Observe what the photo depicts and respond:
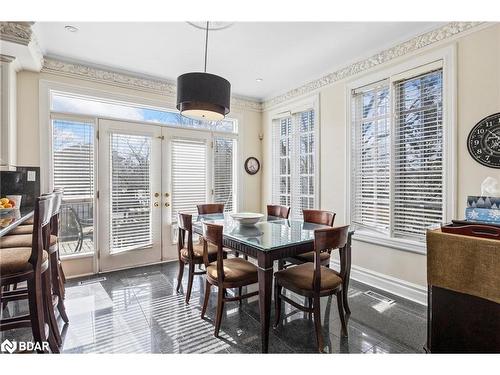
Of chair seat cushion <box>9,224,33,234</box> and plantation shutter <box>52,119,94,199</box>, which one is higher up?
plantation shutter <box>52,119,94,199</box>

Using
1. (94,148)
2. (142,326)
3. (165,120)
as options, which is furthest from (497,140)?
(94,148)

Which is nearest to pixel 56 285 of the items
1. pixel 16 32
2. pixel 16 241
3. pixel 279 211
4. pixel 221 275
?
pixel 16 241

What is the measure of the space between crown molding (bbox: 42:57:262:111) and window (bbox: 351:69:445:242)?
2.75 meters

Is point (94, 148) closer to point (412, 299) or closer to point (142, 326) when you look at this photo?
point (142, 326)

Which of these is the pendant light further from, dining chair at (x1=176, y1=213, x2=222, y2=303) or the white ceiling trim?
the white ceiling trim

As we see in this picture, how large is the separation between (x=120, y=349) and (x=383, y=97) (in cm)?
361

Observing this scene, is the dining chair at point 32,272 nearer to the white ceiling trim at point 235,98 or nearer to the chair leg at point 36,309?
the chair leg at point 36,309

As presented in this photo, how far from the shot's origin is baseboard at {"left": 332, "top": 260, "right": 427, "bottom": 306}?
2668 millimetres

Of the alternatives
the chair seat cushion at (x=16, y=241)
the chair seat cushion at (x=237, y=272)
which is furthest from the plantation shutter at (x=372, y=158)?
the chair seat cushion at (x=16, y=241)

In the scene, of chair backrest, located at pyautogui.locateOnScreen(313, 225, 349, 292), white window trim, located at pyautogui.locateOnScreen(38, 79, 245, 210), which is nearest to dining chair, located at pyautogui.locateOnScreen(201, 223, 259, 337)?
chair backrest, located at pyautogui.locateOnScreen(313, 225, 349, 292)

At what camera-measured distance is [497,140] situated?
2.16 metres

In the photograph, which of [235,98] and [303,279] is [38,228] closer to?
[303,279]

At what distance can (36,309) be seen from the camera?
5.34 feet

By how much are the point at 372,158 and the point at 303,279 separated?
1945 mm
